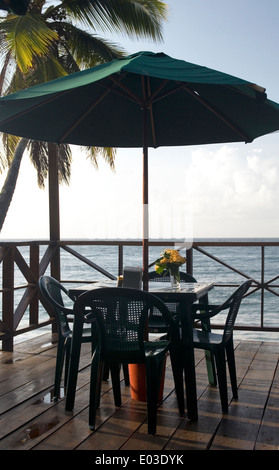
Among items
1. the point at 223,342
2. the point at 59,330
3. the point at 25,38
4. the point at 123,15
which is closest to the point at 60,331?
the point at 59,330

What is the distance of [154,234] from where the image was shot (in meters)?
4.57

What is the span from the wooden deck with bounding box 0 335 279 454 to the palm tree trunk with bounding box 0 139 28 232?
383 inches

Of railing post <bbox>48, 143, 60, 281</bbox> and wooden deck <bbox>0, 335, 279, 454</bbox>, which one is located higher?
railing post <bbox>48, 143, 60, 281</bbox>

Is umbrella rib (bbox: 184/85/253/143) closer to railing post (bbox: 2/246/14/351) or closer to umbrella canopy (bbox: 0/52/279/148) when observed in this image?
Result: umbrella canopy (bbox: 0/52/279/148)

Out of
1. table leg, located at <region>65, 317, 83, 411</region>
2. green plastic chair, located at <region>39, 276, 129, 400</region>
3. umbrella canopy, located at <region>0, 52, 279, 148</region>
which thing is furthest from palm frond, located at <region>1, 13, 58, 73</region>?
table leg, located at <region>65, 317, 83, 411</region>

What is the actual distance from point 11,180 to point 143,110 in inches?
427

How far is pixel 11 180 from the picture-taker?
545 inches

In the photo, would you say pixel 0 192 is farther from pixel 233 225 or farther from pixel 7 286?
pixel 233 225

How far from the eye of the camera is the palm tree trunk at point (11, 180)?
13.2m

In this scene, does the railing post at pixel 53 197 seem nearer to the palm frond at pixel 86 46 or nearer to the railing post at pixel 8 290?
the railing post at pixel 8 290

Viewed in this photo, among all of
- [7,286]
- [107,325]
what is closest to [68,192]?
[7,286]

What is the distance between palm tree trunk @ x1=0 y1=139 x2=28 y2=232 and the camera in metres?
13.2

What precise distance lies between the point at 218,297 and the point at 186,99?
19.4 metres

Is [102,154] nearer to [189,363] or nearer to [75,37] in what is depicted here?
[75,37]
